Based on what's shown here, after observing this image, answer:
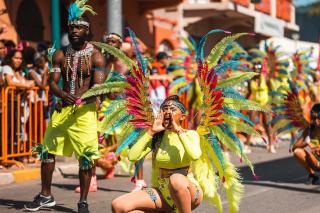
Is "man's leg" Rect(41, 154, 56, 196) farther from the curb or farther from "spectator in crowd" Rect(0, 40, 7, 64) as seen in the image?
"spectator in crowd" Rect(0, 40, 7, 64)

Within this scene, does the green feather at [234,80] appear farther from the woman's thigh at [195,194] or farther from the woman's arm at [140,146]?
the woman's thigh at [195,194]

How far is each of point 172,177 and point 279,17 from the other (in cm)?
2782

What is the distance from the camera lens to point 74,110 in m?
7.85

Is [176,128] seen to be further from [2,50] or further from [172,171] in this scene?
[2,50]

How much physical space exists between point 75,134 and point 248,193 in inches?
103

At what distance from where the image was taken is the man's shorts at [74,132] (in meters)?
7.84

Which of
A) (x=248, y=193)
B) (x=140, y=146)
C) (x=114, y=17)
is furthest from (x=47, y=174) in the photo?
(x=114, y=17)

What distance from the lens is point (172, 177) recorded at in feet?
19.6

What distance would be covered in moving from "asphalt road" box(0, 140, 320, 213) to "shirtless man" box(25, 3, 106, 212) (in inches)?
19.9

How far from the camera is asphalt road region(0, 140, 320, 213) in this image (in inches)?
326


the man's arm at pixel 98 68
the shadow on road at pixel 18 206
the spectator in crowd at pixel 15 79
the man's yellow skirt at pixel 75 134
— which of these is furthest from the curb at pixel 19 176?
the man's arm at pixel 98 68

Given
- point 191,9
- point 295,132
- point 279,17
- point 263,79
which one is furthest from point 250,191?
point 279,17

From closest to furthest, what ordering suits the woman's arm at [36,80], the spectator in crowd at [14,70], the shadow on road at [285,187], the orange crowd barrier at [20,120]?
the shadow on road at [285,187] < the orange crowd barrier at [20,120] < the spectator in crowd at [14,70] < the woman's arm at [36,80]

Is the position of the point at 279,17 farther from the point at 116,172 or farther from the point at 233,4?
the point at 116,172
